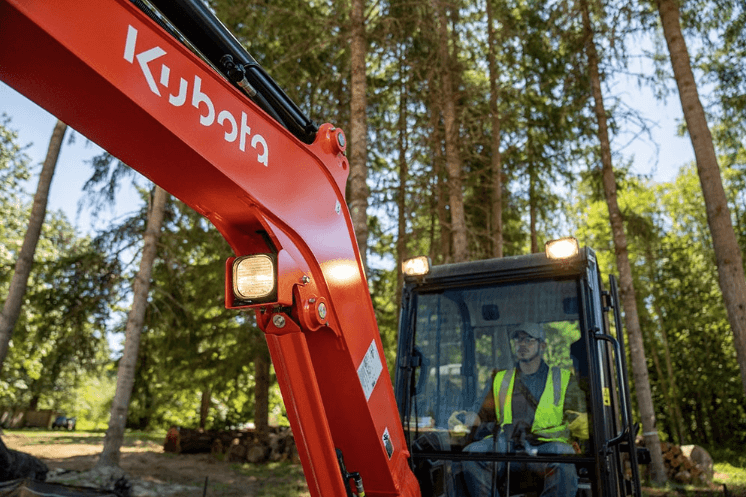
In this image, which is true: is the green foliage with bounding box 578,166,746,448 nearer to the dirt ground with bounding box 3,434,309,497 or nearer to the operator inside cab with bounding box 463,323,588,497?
the dirt ground with bounding box 3,434,309,497

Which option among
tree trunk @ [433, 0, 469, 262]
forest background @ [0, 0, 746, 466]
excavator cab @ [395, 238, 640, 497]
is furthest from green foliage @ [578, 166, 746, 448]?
excavator cab @ [395, 238, 640, 497]

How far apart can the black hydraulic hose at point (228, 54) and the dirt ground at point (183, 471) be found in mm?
7890

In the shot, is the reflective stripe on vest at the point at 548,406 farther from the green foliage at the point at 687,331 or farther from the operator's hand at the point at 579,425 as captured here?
the green foliage at the point at 687,331

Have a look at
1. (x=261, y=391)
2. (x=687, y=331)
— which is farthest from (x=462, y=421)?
(x=687, y=331)

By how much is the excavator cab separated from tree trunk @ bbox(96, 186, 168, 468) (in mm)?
7040

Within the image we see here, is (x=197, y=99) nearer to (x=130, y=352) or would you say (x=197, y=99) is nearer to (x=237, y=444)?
(x=130, y=352)

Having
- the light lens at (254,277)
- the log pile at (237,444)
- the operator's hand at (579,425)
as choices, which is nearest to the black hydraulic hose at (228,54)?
the light lens at (254,277)

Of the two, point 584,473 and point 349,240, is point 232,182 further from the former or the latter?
point 584,473

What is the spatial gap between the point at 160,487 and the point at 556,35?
9758 mm

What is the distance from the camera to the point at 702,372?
2411cm

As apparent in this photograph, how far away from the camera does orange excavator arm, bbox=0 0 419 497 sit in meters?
1.50

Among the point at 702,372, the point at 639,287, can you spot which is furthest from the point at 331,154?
the point at 702,372

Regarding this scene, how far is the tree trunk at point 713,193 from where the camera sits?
6.81m

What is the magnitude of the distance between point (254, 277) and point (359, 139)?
574 cm
